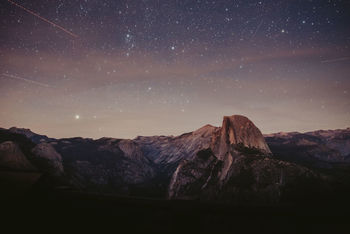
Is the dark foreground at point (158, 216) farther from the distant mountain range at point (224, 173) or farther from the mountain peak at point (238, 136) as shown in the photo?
the mountain peak at point (238, 136)

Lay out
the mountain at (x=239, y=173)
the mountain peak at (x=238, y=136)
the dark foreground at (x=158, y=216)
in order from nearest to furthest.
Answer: the dark foreground at (x=158, y=216) → the mountain at (x=239, y=173) → the mountain peak at (x=238, y=136)

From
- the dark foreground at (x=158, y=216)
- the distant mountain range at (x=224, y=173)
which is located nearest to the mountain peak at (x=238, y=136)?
the distant mountain range at (x=224, y=173)

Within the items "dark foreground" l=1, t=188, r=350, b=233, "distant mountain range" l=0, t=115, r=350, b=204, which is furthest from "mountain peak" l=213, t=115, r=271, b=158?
"dark foreground" l=1, t=188, r=350, b=233

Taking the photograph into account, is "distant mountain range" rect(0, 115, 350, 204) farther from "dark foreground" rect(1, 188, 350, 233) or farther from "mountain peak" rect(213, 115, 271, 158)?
"dark foreground" rect(1, 188, 350, 233)

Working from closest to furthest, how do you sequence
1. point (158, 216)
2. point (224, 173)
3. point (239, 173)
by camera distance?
point (158, 216), point (239, 173), point (224, 173)

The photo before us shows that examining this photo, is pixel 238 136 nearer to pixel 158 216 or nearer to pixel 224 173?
pixel 224 173

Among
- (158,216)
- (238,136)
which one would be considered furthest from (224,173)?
(158,216)

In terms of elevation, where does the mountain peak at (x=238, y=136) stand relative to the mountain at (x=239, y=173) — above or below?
above

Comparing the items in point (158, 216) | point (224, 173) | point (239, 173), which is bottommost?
point (224, 173)

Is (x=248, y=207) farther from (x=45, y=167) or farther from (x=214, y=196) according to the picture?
(x=45, y=167)
